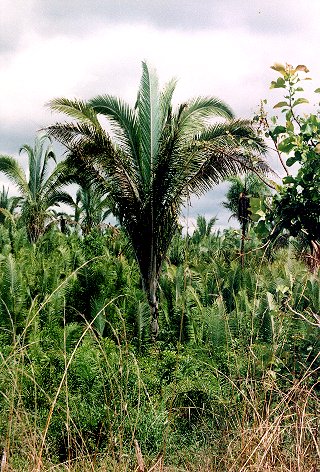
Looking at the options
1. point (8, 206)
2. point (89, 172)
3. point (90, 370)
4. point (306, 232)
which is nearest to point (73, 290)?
point (89, 172)

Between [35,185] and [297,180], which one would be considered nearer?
[297,180]

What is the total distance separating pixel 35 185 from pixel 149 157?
818cm

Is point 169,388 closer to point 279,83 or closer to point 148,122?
point 279,83

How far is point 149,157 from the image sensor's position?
10039 millimetres

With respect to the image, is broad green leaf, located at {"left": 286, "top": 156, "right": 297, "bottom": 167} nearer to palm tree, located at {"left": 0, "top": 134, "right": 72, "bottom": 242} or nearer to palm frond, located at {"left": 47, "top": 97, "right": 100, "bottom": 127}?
palm frond, located at {"left": 47, "top": 97, "right": 100, "bottom": 127}

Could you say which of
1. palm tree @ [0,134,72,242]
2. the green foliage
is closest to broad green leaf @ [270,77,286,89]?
the green foliage

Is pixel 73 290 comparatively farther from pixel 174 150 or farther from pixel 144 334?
pixel 174 150

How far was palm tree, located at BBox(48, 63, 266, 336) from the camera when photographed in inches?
388

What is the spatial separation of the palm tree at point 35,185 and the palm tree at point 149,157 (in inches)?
270

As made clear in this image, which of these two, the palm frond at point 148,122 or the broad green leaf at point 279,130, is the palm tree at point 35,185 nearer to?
the palm frond at point 148,122

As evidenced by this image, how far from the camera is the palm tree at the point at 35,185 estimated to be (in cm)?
1728

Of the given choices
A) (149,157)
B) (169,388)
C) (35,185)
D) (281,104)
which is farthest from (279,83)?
(35,185)

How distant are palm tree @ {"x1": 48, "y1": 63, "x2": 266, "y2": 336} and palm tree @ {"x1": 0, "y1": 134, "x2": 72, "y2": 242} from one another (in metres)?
6.85

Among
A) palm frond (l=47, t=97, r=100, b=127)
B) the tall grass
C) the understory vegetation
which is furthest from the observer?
palm frond (l=47, t=97, r=100, b=127)
